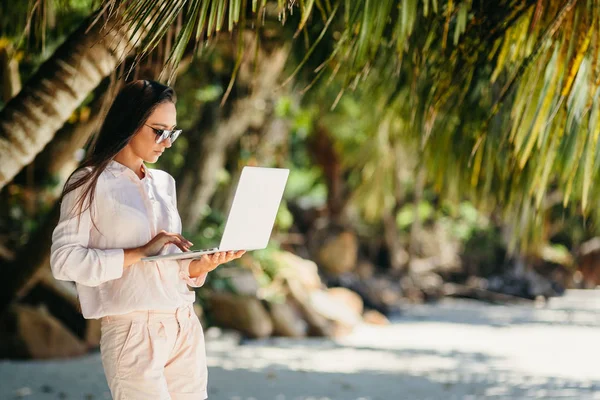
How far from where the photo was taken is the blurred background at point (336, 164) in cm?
299

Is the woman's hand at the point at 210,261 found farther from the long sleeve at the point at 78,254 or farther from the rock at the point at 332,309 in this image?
the rock at the point at 332,309

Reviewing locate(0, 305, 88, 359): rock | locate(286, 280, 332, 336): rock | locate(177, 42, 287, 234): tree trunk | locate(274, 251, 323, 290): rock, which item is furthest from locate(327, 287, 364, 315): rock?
locate(0, 305, 88, 359): rock

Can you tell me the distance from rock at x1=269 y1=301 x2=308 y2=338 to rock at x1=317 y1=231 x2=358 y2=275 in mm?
7221

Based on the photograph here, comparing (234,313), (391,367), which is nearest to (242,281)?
(234,313)

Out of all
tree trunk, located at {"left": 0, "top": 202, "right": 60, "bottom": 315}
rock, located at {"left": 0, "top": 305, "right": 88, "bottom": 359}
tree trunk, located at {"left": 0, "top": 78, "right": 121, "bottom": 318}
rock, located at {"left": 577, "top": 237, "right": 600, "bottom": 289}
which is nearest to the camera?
tree trunk, located at {"left": 0, "top": 78, "right": 121, "bottom": 318}

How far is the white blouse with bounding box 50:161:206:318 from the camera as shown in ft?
7.74

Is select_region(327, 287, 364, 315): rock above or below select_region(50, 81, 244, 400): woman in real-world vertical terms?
below

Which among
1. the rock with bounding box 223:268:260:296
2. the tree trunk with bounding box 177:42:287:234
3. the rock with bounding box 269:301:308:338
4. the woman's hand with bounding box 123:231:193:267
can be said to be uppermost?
the woman's hand with bounding box 123:231:193:267

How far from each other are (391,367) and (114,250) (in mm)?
5981

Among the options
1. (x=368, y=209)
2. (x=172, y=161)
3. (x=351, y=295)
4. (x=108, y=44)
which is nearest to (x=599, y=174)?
(x=108, y=44)

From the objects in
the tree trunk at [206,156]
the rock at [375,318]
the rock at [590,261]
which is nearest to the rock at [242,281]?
the tree trunk at [206,156]

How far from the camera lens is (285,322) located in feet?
34.0

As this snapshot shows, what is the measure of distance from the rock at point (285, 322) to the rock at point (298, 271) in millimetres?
995

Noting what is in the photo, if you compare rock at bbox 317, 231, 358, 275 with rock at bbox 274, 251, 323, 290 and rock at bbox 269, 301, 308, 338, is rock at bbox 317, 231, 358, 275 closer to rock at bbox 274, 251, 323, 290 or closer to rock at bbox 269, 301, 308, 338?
rock at bbox 274, 251, 323, 290
